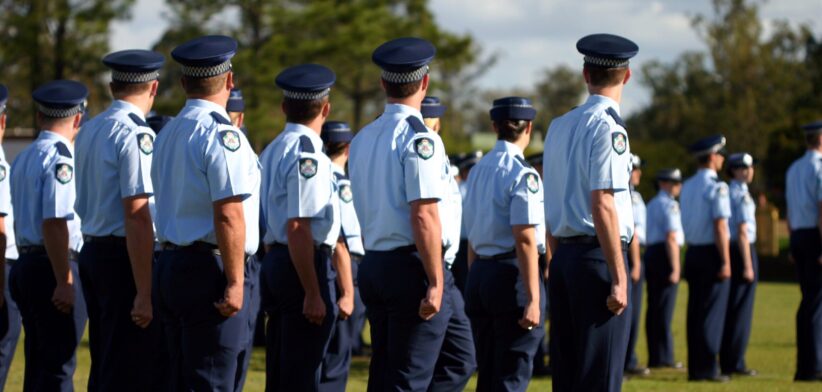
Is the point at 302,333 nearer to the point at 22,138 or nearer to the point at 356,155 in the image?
the point at 356,155

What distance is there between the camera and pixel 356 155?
6.69 m

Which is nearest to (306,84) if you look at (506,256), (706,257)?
(506,256)

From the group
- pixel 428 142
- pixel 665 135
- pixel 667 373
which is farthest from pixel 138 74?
pixel 665 135

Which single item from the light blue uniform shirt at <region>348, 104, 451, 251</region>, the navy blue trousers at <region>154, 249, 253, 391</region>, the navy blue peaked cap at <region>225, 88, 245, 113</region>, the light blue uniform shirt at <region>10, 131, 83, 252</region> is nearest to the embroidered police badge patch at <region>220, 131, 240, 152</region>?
the navy blue trousers at <region>154, 249, 253, 391</region>

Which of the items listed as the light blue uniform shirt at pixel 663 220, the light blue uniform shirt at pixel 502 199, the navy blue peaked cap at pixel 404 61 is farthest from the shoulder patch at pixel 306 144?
the light blue uniform shirt at pixel 663 220

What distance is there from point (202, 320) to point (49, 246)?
202cm

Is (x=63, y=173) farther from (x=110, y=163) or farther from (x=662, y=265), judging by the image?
(x=662, y=265)

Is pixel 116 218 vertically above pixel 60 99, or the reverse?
pixel 60 99

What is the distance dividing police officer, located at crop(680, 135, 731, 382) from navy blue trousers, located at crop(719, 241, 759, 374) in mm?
354

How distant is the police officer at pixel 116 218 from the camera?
22.0 ft

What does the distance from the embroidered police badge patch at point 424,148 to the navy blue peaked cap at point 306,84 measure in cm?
99

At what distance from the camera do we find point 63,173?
7.59 m

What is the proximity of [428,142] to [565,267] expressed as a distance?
0.93 meters

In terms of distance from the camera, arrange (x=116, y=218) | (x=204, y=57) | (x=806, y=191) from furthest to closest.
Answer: (x=806, y=191)
(x=116, y=218)
(x=204, y=57)
